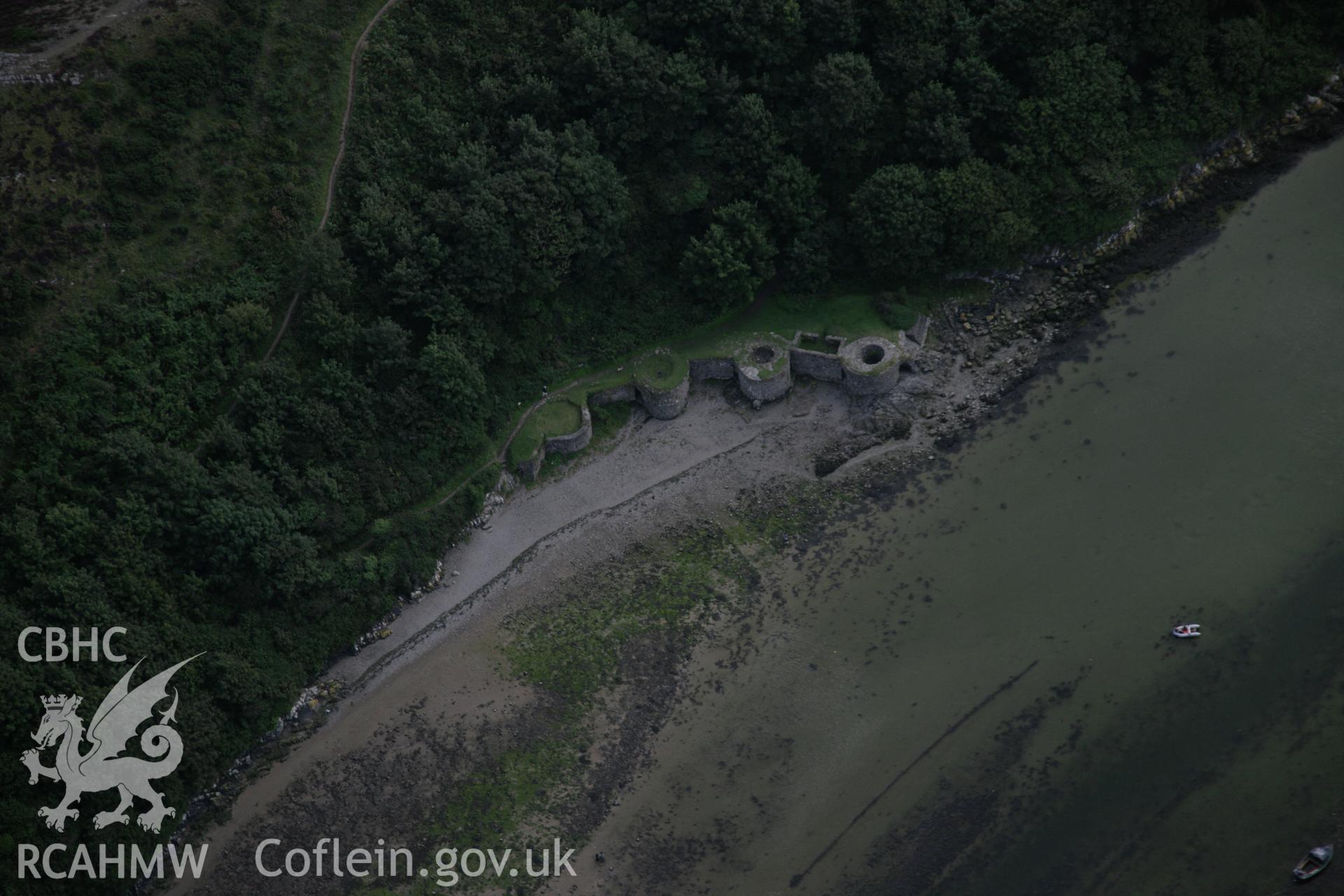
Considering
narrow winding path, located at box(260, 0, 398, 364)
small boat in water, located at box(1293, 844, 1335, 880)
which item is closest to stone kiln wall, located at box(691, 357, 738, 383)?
narrow winding path, located at box(260, 0, 398, 364)

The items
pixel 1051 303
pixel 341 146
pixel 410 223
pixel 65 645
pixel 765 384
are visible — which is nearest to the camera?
pixel 65 645

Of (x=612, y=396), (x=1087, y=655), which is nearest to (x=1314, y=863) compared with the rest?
(x=1087, y=655)

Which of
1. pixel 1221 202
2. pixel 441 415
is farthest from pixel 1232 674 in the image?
pixel 441 415

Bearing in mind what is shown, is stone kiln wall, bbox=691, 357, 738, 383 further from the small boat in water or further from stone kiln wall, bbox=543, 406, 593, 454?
the small boat in water

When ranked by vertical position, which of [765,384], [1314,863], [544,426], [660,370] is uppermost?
[660,370]

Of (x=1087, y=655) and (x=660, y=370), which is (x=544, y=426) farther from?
(x=1087, y=655)

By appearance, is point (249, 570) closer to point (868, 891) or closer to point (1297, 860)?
point (868, 891)

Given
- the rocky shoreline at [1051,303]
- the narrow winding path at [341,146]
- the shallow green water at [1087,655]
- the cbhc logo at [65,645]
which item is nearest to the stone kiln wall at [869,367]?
the rocky shoreline at [1051,303]
